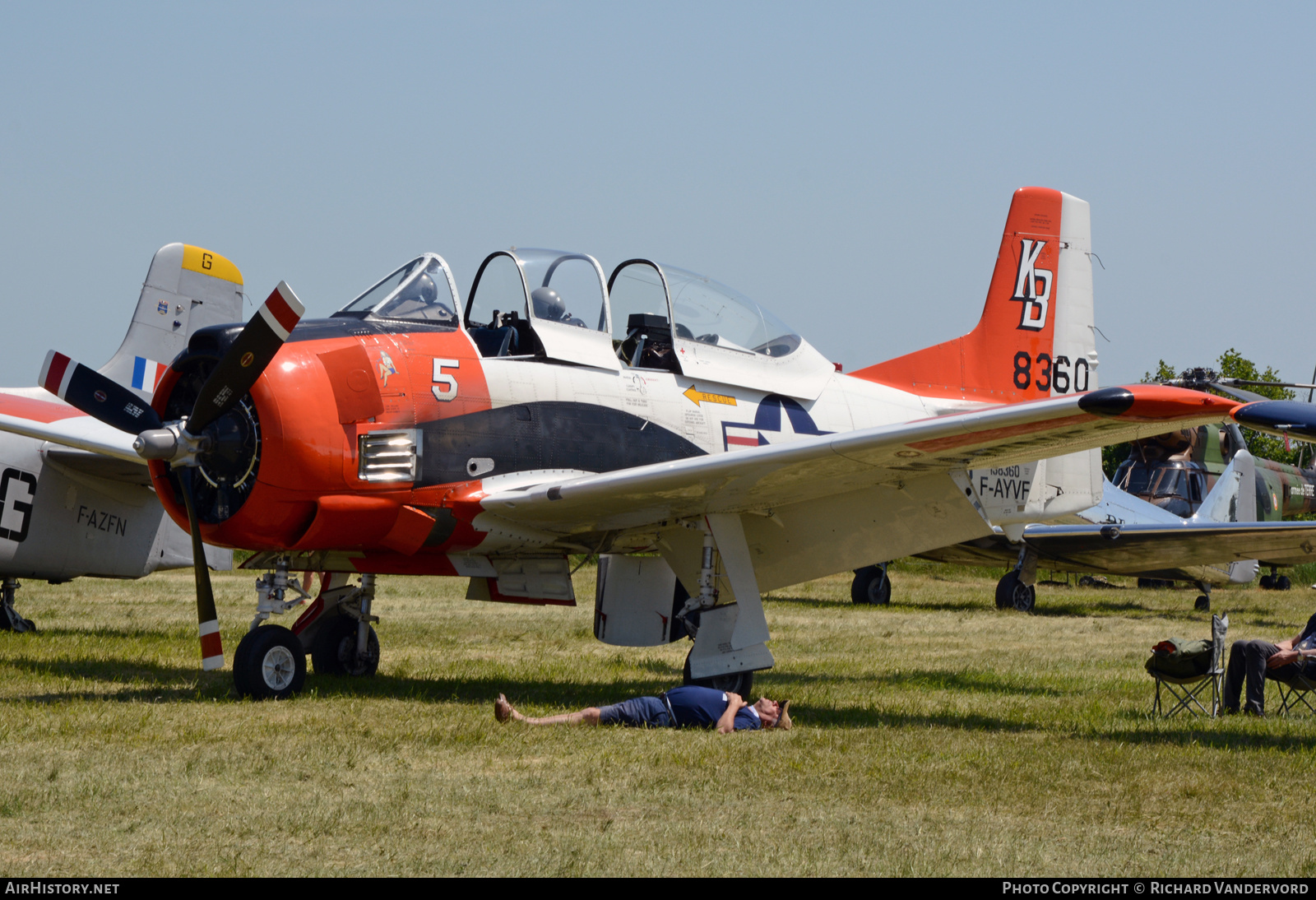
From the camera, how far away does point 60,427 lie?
455 inches

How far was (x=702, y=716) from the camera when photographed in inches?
305

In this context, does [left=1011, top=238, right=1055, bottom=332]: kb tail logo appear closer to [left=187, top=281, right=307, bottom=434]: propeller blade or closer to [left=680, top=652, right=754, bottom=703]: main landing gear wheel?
[left=680, top=652, right=754, bottom=703]: main landing gear wheel

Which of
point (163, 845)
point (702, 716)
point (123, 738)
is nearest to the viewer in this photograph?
point (163, 845)

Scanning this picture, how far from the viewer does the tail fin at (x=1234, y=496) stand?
2397cm

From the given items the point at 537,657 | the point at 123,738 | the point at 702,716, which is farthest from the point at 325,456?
the point at 537,657

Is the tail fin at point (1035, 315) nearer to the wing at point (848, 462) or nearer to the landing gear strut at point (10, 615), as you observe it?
the wing at point (848, 462)

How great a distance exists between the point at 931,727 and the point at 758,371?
3.61m

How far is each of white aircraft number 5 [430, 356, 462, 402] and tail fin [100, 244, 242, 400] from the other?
23.6 ft

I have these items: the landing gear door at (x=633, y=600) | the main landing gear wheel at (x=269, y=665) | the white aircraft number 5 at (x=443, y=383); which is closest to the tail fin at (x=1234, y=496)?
the landing gear door at (x=633, y=600)

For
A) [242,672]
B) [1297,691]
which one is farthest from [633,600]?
[1297,691]

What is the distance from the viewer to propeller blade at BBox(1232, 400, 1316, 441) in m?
6.41

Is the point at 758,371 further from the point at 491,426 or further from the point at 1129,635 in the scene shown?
the point at 1129,635

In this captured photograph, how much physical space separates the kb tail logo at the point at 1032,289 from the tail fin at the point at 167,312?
9.24 metres

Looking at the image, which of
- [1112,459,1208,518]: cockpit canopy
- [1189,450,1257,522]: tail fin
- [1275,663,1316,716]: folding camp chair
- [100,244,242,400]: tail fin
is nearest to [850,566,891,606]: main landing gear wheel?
[1189,450,1257,522]: tail fin
